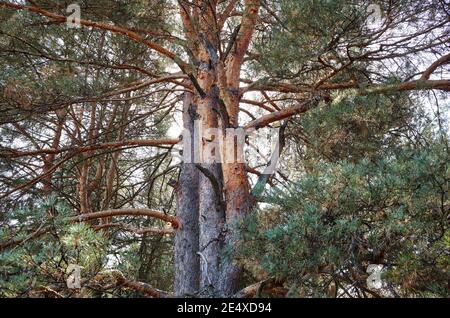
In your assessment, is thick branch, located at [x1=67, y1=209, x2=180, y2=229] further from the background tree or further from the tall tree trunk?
the tall tree trunk

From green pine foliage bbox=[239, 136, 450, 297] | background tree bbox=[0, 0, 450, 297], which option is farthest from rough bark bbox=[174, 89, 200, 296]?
green pine foliage bbox=[239, 136, 450, 297]

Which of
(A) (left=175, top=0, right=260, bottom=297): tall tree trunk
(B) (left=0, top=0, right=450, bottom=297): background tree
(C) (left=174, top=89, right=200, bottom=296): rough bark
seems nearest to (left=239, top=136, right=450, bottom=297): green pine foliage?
(B) (left=0, top=0, right=450, bottom=297): background tree

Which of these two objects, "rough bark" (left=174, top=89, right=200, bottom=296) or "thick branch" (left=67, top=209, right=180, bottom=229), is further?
"rough bark" (left=174, top=89, right=200, bottom=296)

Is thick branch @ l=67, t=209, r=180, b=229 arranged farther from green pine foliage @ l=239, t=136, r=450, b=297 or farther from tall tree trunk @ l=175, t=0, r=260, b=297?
green pine foliage @ l=239, t=136, r=450, b=297

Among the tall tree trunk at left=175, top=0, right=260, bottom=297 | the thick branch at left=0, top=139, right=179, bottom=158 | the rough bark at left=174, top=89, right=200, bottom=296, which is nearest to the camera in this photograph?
the tall tree trunk at left=175, top=0, right=260, bottom=297

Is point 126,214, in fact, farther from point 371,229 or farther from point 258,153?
point 371,229

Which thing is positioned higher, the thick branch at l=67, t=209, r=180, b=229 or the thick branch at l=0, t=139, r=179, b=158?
the thick branch at l=0, t=139, r=179, b=158

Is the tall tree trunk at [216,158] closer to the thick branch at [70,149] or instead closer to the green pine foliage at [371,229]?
the thick branch at [70,149]

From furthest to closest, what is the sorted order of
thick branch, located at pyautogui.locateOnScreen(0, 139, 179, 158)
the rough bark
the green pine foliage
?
the rough bark, thick branch, located at pyautogui.locateOnScreen(0, 139, 179, 158), the green pine foliage

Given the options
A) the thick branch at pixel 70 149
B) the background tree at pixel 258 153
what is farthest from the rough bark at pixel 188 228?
the thick branch at pixel 70 149

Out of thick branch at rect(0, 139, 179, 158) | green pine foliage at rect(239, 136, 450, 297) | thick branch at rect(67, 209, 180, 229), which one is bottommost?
green pine foliage at rect(239, 136, 450, 297)

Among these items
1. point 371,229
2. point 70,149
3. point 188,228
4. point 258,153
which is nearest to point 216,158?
point 188,228
